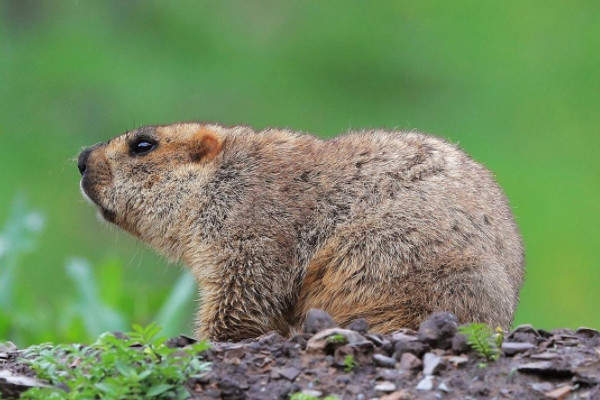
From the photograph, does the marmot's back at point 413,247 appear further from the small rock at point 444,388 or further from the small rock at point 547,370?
the small rock at point 444,388

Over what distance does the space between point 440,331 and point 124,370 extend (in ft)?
5.14

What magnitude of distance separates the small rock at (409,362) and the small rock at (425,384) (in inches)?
5.2

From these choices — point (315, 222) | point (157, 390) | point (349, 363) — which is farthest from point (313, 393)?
point (315, 222)

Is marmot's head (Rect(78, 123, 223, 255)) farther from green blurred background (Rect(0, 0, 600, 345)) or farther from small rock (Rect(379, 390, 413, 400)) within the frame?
green blurred background (Rect(0, 0, 600, 345))

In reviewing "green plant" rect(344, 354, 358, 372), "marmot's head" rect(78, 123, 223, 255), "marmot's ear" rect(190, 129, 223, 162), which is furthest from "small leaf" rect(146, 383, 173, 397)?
"marmot's ear" rect(190, 129, 223, 162)

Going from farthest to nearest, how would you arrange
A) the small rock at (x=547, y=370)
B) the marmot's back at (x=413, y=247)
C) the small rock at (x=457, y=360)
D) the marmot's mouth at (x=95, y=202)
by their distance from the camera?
the marmot's mouth at (x=95, y=202), the marmot's back at (x=413, y=247), the small rock at (x=457, y=360), the small rock at (x=547, y=370)

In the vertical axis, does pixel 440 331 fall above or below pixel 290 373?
above

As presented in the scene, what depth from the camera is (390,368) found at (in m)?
5.57

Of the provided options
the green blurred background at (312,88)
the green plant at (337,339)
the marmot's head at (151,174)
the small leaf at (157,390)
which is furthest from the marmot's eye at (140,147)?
the green blurred background at (312,88)

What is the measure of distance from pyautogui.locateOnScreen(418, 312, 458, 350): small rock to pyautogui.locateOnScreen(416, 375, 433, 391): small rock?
12.9 inches

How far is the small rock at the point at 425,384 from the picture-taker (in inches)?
209

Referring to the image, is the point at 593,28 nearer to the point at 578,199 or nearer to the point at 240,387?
the point at 578,199

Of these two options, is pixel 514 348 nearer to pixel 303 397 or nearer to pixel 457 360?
pixel 457 360

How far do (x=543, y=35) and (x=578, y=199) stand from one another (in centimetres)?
300
